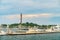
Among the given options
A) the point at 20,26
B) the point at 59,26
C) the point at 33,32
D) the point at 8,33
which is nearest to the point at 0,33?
the point at 8,33

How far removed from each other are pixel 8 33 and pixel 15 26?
44.3 metres

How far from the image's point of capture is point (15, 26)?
13588cm

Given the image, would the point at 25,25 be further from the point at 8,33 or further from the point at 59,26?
the point at 8,33

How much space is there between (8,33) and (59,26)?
6121cm

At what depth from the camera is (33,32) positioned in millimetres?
106625

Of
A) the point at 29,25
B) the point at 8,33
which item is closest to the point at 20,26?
the point at 29,25

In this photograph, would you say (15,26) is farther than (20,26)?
Yes

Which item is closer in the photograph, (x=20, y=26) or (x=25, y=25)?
(x=20, y=26)

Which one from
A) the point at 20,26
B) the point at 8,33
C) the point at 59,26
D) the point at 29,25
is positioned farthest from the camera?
the point at 59,26

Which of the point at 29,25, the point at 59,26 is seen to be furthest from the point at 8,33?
the point at 59,26

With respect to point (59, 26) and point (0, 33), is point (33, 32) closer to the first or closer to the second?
point (0, 33)

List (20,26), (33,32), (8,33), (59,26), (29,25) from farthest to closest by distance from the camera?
(59,26) → (29,25) → (20,26) → (33,32) → (8,33)

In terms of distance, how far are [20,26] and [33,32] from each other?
17.2m

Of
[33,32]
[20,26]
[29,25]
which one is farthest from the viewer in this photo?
[29,25]
